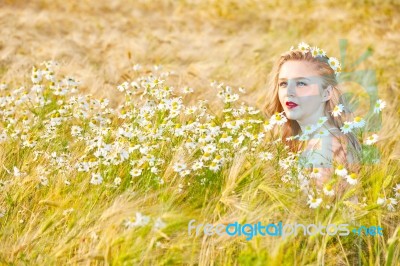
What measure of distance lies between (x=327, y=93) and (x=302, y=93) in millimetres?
154

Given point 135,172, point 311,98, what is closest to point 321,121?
point 311,98

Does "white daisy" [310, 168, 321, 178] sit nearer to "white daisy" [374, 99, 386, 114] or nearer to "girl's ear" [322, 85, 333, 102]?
"white daisy" [374, 99, 386, 114]

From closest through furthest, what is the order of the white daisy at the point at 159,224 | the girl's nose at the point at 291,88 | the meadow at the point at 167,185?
the white daisy at the point at 159,224 → the meadow at the point at 167,185 → the girl's nose at the point at 291,88

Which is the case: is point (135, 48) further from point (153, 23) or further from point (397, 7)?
point (397, 7)

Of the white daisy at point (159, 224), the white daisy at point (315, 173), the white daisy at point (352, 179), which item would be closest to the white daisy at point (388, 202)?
the white daisy at point (352, 179)

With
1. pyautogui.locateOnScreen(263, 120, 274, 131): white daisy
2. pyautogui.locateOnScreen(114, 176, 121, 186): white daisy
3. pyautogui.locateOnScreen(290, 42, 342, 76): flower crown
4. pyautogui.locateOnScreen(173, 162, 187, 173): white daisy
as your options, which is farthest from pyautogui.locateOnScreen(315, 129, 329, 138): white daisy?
pyautogui.locateOnScreen(114, 176, 121, 186): white daisy

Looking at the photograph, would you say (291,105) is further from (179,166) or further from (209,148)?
(179,166)

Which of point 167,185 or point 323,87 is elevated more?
point 323,87

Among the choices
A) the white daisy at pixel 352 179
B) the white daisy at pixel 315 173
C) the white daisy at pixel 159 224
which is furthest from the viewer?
the white daisy at pixel 315 173

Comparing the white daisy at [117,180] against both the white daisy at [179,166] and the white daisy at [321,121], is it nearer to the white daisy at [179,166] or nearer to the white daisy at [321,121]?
the white daisy at [179,166]

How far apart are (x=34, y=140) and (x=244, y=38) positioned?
483 centimetres

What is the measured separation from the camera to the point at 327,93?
3.40 m

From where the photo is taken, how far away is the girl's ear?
3383 millimetres

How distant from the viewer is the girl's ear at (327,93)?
3.38m
